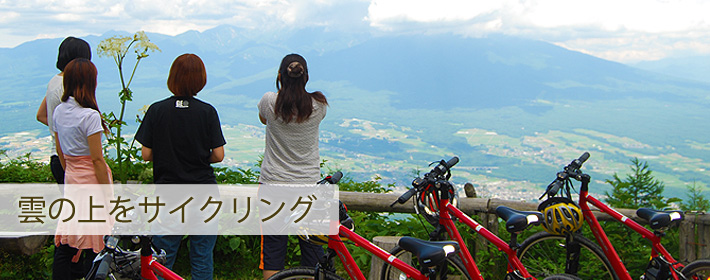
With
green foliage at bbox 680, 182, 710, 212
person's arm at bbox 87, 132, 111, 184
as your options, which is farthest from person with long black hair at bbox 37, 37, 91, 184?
green foliage at bbox 680, 182, 710, 212

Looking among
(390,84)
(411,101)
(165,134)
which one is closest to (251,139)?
(165,134)

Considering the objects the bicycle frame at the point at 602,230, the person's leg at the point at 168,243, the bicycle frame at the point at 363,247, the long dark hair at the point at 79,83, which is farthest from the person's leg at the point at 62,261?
the bicycle frame at the point at 602,230

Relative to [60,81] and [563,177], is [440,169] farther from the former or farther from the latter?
[60,81]

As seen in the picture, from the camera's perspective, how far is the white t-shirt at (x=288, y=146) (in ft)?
13.0

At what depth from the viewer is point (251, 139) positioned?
43812 millimetres

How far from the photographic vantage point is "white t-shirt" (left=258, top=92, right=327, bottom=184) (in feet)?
13.0

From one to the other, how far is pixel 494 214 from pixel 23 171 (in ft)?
18.5

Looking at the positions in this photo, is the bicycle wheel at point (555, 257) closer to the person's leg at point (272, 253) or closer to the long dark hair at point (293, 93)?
the person's leg at point (272, 253)

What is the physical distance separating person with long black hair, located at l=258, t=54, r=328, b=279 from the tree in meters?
3.28

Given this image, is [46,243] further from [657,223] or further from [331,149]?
[331,149]

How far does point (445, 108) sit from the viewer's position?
14112cm

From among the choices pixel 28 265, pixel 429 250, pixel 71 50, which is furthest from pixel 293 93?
pixel 28 265

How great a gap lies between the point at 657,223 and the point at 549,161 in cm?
9161

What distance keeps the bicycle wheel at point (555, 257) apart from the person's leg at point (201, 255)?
243cm
